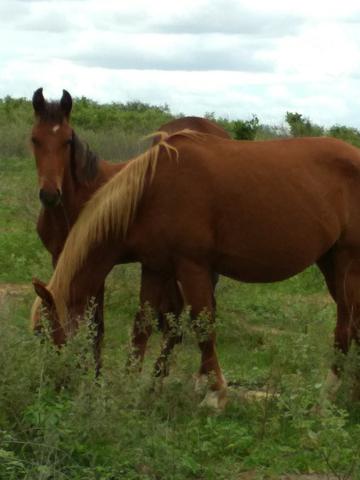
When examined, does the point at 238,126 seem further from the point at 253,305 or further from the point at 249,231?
the point at 249,231

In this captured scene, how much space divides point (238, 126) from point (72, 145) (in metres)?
13.7

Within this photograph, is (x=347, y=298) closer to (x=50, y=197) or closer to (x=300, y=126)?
(x=50, y=197)

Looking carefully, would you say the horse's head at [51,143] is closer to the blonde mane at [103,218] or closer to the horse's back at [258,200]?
the blonde mane at [103,218]

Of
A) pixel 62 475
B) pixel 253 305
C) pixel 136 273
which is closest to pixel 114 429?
pixel 62 475

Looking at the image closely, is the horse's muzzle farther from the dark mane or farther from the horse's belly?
the horse's belly

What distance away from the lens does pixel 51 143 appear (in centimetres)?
658

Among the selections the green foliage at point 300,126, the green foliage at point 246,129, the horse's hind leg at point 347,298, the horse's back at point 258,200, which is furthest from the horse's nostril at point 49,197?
the green foliage at point 300,126

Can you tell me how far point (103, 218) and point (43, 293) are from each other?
0.63 meters

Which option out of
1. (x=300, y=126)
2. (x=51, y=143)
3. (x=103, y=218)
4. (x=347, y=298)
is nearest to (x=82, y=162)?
(x=51, y=143)

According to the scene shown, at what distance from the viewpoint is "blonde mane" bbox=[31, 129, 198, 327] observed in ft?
19.9

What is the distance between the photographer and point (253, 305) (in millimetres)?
10195

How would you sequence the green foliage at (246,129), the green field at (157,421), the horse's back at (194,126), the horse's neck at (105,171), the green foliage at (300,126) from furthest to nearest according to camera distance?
the green foliage at (300,126), the green foliage at (246,129), the horse's back at (194,126), the horse's neck at (105,171), the green field at (157,421)

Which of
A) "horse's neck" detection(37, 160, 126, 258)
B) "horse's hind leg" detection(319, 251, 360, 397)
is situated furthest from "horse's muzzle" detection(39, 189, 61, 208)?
"horse's hind leg" detection(319, 251, 360, 397)

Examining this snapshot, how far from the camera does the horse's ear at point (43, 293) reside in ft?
18.8
